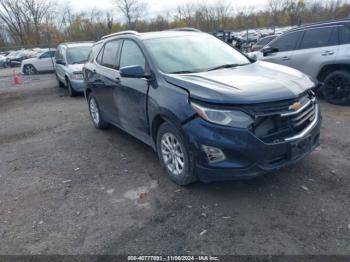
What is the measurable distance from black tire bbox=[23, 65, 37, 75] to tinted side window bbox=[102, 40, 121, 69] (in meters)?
17.5

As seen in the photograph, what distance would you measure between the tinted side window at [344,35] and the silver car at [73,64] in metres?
7.05

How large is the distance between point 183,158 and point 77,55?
852cm

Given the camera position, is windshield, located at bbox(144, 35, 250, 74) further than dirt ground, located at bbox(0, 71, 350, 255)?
Yes

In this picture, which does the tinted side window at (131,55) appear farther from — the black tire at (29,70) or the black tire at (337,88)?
the black tire at (29,70)

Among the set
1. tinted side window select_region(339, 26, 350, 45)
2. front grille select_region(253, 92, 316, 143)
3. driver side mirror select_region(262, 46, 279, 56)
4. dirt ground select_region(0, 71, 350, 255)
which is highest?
tinted side window select_region(339, 26, 350, 45)

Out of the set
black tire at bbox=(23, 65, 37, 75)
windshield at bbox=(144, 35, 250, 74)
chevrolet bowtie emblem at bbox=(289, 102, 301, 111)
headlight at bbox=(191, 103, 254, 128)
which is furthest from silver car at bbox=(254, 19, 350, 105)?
black tire at bbox=(23, 65, 37, 75)

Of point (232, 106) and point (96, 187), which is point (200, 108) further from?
point (96, 187)

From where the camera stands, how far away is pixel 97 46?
623 cm

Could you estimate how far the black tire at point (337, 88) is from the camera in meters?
6.63

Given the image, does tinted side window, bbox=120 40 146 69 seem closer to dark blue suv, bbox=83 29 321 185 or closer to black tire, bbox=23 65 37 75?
dark blue suv, bbox=83 29 321 185

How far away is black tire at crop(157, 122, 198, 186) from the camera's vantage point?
3506 mm

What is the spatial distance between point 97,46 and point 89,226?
4013mm

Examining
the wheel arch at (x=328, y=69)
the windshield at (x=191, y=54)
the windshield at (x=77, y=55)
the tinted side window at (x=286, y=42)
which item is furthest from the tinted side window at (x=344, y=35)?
the windshield at (x=77, y=55)

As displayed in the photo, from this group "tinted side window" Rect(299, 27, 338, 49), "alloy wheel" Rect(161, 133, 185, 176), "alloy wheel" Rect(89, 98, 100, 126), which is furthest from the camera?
"tinted side window" Rect(299, 27, 338, 49)
